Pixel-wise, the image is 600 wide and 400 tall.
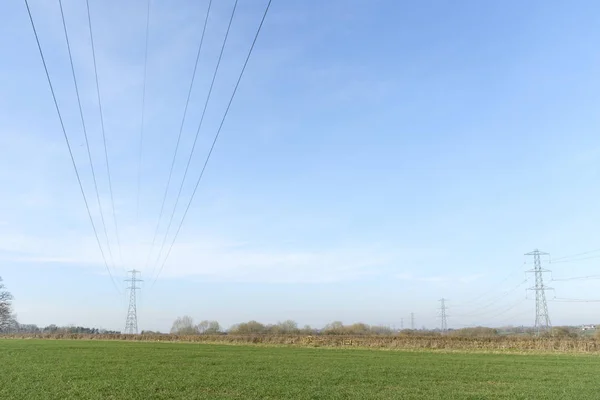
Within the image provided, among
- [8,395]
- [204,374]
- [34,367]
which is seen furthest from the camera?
[34,367]

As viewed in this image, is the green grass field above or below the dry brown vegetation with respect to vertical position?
above

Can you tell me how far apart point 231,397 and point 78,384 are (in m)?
8.29

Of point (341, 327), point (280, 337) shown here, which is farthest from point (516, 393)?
point (341, 327)

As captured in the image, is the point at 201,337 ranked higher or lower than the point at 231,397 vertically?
lower

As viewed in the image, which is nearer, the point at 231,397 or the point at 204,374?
the point at 231,397

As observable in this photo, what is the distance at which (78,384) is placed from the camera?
72.7 ft

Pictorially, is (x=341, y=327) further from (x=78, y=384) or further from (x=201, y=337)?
(x=78, y=384)

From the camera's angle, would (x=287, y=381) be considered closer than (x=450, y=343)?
Yes

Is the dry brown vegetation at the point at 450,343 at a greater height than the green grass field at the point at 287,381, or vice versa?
the green grass field at the point at 287,381

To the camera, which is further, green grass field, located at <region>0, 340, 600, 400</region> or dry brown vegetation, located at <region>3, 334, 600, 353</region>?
dry brown vegetation, located at <region>3, 334, 600, 353</region>

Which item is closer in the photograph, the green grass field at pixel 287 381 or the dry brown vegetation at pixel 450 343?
the green grass field at pixel 287 381

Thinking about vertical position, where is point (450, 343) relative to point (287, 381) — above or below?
below

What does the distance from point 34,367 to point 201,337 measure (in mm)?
57205

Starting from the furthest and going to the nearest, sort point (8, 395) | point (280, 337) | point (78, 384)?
1. point (280, 337)
2. point (78, 384)
3. point (8, 395)
